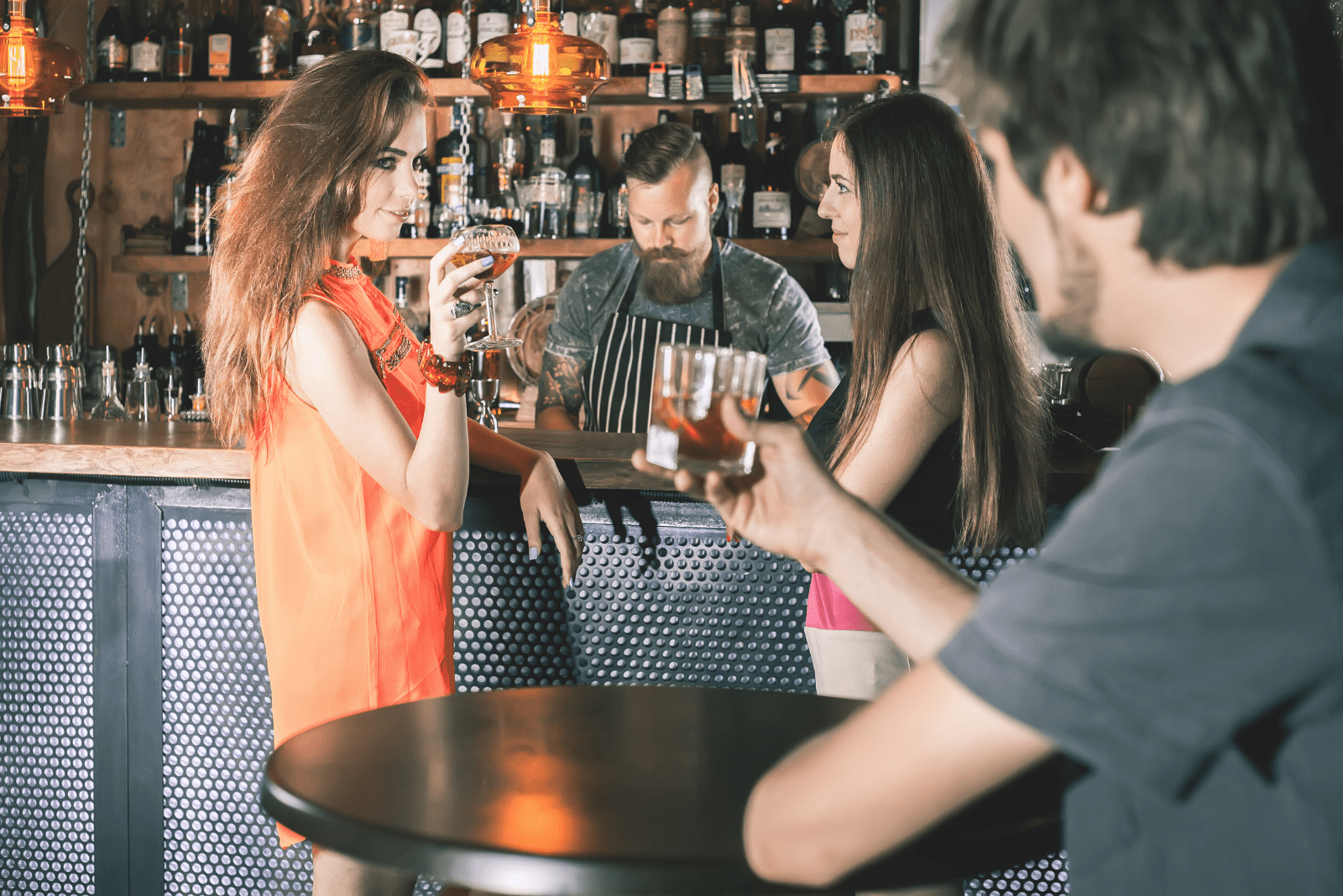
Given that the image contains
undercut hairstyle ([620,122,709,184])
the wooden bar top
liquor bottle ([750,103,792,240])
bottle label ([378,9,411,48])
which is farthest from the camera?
bottle label ([378,9,411,48])

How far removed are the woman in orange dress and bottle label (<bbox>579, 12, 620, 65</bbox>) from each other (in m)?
2.29

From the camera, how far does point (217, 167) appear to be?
162 inches

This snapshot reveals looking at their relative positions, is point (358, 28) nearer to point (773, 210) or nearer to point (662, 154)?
point (662, 154)

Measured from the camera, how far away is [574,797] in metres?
0.85

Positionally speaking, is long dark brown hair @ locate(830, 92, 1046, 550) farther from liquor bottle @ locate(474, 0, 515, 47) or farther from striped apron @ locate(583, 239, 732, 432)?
liquor bottle @ locate(474, 0, 515, 47)

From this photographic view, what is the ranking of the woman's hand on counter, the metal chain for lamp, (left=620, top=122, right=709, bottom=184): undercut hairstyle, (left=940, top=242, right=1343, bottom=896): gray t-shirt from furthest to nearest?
the metal chain for lamp, (left=620, top=122, right=709, bottom=184): undercut hairstyle, the woman's hand on counter, (left=940, top=242, right=1343, bottom=896): gray t-shirt

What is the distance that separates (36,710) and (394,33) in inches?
96.0

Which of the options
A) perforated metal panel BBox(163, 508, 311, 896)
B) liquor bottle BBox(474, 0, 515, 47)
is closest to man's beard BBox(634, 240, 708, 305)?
liquor bottle BBox(474, 0, 515, 47)

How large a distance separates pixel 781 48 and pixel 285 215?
245 centimetres

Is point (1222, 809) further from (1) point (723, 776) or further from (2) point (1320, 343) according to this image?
(1) point (723, 776)

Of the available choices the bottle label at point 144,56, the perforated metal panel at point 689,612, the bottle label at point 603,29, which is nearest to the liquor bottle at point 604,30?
the bottle label at point 603,29

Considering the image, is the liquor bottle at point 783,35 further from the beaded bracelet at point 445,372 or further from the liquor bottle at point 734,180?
the beaded bracelet at point 445,372

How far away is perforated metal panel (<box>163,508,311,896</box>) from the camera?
203 centimetres

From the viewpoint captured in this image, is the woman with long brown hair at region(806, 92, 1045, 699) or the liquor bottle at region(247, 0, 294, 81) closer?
the woman with long brown hair at region(806, 92, 1045, 699)
